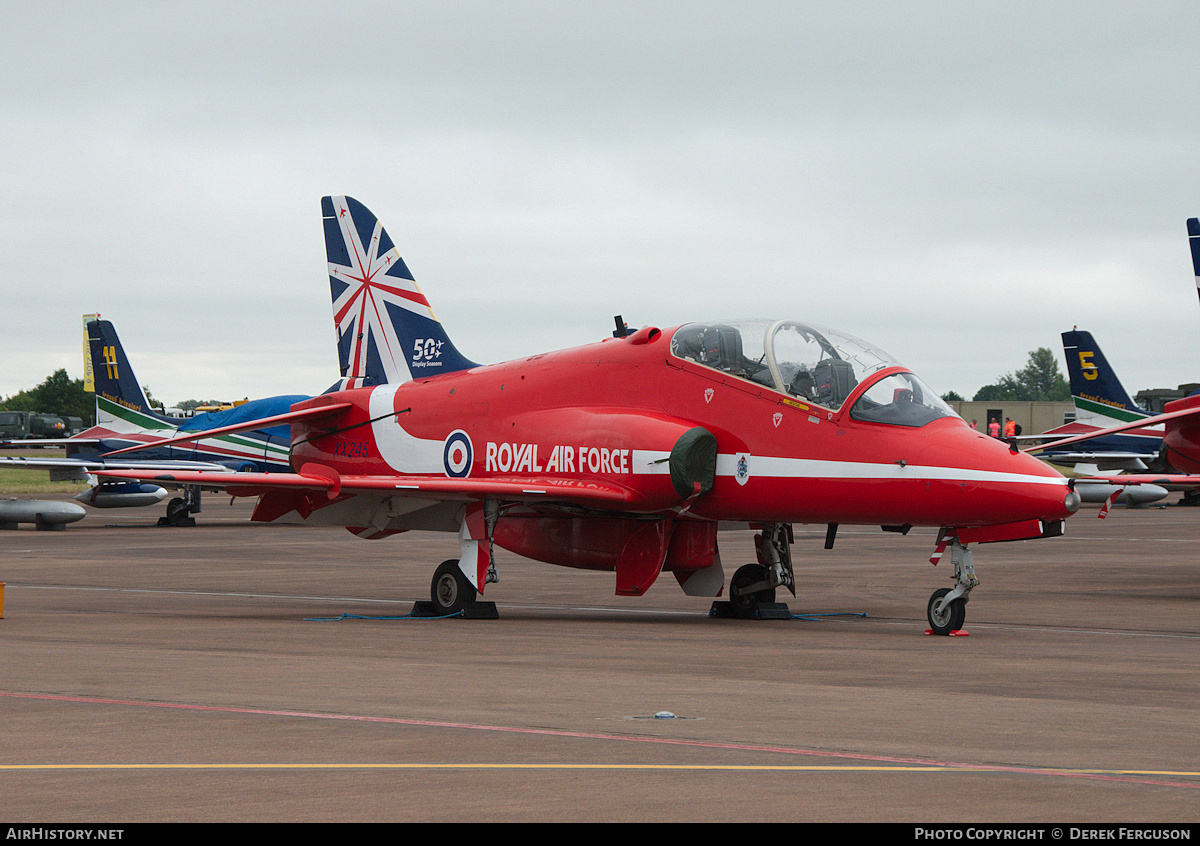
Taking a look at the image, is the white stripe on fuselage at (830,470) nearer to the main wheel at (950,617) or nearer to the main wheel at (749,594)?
the main wheel at (950,617)

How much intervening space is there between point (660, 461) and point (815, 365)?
6.46 feet

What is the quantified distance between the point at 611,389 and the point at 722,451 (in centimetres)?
181

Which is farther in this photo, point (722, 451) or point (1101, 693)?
point (722, 451)

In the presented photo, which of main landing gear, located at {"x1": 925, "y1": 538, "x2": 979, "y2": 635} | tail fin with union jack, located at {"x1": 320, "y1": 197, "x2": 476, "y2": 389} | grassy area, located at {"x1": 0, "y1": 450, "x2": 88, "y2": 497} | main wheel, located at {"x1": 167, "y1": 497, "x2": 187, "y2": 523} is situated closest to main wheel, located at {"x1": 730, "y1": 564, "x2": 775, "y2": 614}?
main landing gear, located at {"x1": 925, "y1": 538, "x2": 979, "y2": 635}

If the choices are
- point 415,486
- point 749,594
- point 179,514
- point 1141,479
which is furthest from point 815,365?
point 179,514

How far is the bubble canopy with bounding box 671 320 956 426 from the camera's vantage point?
14.8m

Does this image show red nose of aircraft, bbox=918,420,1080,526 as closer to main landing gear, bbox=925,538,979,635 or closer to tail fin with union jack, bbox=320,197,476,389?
main landing gear, bbox=925,538,979,635

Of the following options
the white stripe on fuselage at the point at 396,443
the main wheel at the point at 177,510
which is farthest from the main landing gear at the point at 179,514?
the white stripe on fuselage at the point at 396,443

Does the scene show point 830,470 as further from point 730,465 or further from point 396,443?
point 396,443

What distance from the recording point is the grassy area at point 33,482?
83.1m

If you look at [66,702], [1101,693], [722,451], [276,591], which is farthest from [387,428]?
[1101,693]

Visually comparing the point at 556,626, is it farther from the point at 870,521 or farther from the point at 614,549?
the point at 870,521

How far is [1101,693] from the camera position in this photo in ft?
33.7

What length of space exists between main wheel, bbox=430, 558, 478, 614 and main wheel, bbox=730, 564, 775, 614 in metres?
3.13
